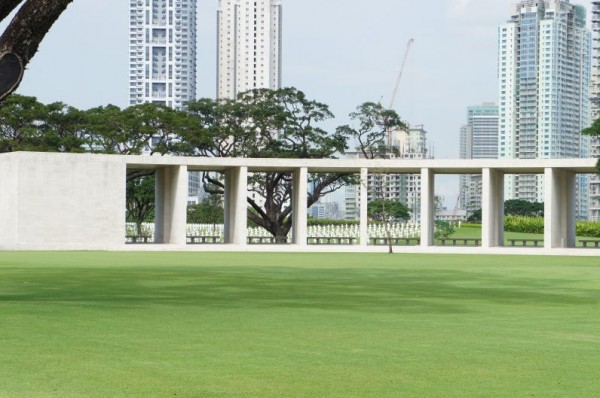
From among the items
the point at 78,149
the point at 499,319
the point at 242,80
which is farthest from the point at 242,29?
the point at 499,319

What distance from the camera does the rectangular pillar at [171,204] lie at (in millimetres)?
51500

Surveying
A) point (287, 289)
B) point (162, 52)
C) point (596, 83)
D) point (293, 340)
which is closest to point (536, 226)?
point (596, 83)

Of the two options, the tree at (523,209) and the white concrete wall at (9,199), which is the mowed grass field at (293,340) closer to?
the white concrete wall at (9,199)

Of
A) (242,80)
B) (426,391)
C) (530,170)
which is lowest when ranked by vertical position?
(426,391)

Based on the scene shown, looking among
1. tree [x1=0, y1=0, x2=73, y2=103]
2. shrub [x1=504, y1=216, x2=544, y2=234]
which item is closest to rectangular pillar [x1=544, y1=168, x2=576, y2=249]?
shrub [x1=504, y1=216, x2=544, y2=234]

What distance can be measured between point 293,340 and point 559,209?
44050 millimetres

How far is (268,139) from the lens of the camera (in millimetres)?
66688

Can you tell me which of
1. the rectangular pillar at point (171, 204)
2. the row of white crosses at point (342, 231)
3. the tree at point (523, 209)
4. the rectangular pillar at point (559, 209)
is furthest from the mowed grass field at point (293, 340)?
the tree at point (523, 209)

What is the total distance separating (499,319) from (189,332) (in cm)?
437

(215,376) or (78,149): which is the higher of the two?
(78,149)

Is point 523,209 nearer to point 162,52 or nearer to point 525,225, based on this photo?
point 525,225

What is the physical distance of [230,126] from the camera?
67.0 metres

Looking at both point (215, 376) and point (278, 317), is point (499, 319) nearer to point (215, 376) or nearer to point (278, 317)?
point (278, 317)

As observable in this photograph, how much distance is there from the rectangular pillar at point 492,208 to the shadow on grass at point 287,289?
2478 cm
